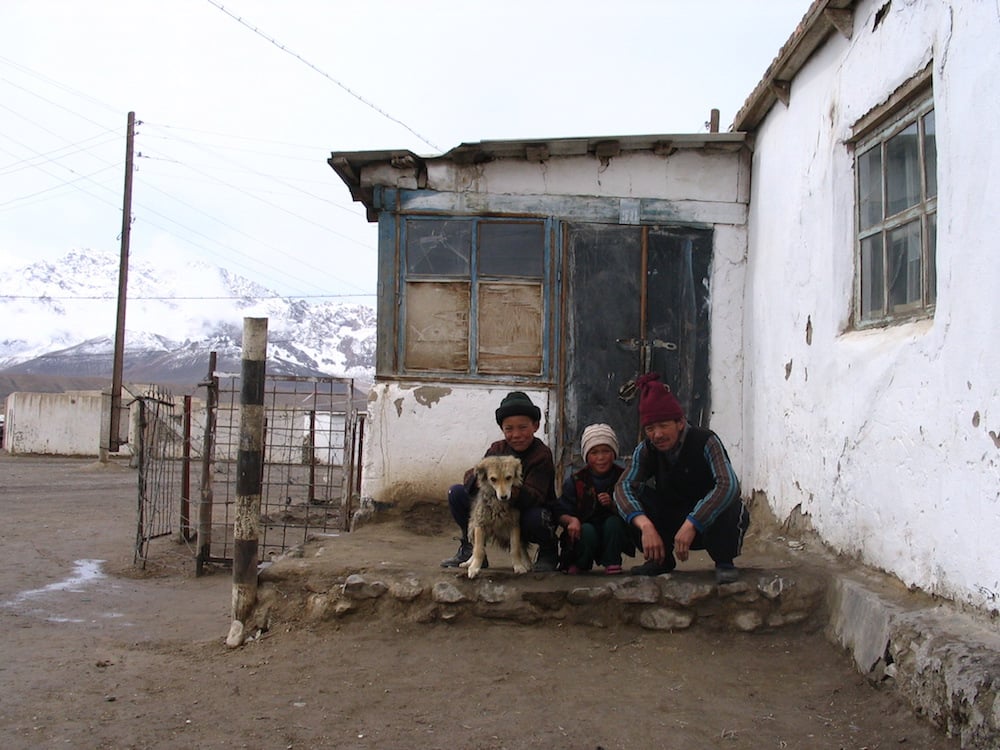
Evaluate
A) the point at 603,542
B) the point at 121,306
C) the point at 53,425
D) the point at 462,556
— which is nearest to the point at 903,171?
the point at 603,542

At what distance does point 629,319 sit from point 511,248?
121 cm

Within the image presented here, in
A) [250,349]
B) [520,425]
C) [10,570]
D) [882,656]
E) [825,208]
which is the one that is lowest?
[10,570]

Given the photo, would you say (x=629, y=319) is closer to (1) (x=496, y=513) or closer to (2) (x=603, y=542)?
(2) (x=603, y=542)

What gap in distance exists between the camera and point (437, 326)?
781 cm

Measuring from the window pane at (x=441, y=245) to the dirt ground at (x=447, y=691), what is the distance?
3542 millimetres

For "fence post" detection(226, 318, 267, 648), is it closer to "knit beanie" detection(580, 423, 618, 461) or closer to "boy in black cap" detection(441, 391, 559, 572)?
"boy in black cap" detection(441, 391, 559, 572)

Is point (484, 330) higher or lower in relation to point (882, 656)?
higher

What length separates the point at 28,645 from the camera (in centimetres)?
584

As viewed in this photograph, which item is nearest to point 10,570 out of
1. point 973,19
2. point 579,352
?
point 579,352

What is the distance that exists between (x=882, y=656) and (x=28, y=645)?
520 centimetres

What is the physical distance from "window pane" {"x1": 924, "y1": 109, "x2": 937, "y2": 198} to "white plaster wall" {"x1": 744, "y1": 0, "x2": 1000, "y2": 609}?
0.88ft

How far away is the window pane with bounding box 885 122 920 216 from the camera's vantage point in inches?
181

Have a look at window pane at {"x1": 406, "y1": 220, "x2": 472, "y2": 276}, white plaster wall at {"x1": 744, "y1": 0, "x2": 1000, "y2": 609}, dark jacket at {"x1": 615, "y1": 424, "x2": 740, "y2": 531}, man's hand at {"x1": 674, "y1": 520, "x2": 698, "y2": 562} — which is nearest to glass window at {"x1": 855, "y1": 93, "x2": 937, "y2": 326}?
white plaster wall at {"x1": 744, "y1": 0, "x2": 1000, "y2": 609}

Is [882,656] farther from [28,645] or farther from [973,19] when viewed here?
[28,645]
